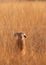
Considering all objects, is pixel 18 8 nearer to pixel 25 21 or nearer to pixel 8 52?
pixel 25 21

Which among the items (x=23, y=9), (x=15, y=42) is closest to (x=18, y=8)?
(x=23, y=9)

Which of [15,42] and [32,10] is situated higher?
Result: [32,10]

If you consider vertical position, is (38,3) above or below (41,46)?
above

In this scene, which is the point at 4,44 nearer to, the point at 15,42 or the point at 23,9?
the point at 15,42

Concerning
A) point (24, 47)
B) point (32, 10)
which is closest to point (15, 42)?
point (24, 47)
